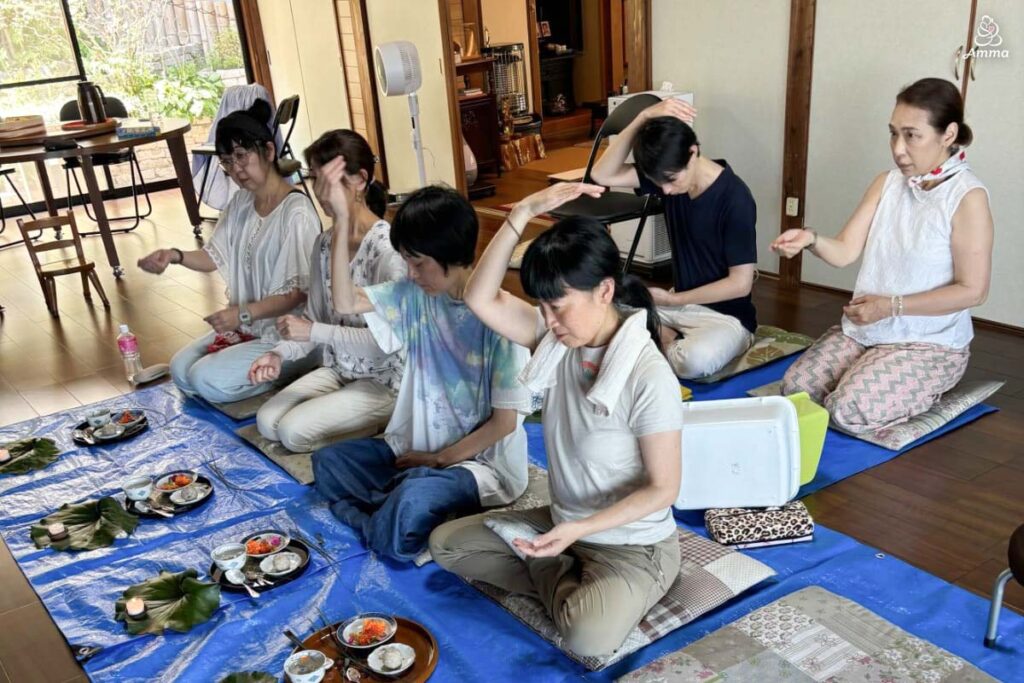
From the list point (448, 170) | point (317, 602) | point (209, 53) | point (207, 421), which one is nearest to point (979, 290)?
point (317, 602)

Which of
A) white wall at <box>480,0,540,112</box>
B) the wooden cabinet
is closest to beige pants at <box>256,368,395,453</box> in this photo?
the wooden cabinet

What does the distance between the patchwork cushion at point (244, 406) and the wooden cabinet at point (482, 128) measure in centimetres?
388

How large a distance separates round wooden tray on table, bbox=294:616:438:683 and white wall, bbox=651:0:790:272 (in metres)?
2.83

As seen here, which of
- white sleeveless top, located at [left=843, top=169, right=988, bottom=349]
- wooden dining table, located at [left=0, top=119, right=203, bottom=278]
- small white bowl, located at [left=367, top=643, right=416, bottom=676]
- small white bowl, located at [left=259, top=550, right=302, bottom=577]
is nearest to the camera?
small white bowl, located at [left=367, top=643, right=416, bottom=676]

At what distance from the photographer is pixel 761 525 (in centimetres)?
219

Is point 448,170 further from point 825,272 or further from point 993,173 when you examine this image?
point 993,173

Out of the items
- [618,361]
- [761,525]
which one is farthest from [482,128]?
[618,361]

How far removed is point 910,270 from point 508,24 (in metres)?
5.80

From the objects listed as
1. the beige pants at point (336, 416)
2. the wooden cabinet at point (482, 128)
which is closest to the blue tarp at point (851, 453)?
the beige pants at point (336, 416)

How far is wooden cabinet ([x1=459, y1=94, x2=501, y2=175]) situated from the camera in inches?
266

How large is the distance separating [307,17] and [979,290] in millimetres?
5944

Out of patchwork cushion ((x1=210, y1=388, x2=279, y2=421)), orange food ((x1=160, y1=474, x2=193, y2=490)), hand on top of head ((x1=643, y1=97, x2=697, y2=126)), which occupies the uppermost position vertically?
hand on top of head ((x1=643, y1=97, x2=697, y2=126))

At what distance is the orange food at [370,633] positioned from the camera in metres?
1.87

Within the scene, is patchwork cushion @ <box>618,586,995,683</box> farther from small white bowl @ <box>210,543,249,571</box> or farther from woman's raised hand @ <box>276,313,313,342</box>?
woman's raised hand @ <box>276,313,313,342</box>
